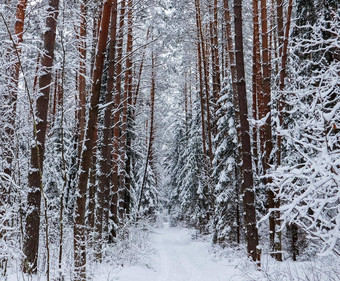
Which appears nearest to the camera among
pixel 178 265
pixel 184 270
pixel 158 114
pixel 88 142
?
pixel 88 142

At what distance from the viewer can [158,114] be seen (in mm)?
22016

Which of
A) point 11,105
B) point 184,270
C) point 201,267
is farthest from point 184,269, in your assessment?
point 11,105

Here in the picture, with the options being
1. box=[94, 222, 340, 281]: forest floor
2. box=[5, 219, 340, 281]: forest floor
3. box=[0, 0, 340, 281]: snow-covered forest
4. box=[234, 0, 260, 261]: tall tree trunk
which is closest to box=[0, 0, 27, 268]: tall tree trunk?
box=[0, 0, 340, 281]: snow-covered forest

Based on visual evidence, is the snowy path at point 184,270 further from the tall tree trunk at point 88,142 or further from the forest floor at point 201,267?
the tall tree trunk at point 88,142

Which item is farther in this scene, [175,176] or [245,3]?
[175,176]

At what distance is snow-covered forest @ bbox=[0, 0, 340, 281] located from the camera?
3496 mm

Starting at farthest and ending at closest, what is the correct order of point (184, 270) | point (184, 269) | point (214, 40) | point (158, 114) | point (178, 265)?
point (158, 114) < point (214, 40) < point (178, 265) < point (184, 269) < point (184, 270)

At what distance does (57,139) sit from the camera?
65.0 ft

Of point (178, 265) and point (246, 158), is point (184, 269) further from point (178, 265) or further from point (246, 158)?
point (246, 158)

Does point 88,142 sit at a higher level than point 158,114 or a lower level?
lower

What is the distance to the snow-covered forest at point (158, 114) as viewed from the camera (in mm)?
3496

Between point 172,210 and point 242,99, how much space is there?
89.1 ft

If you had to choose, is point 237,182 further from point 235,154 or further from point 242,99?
point 242,99

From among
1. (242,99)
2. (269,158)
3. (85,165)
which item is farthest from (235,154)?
(85,165)
